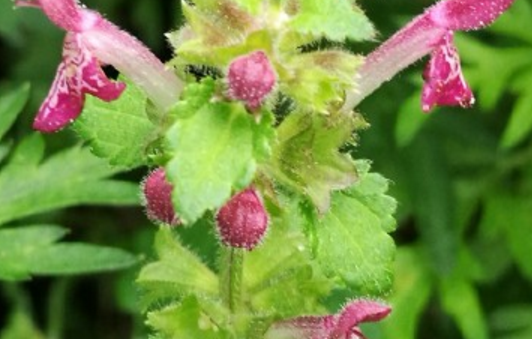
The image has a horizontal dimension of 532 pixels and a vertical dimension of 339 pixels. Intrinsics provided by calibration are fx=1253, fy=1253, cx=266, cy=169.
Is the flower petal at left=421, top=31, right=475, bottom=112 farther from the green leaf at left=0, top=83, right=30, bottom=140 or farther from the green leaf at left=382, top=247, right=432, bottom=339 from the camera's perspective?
the green leaf at left=382, top=247, right=432, bottom=339

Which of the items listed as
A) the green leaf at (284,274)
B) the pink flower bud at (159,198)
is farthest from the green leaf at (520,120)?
the pink flower bud at (159,198)

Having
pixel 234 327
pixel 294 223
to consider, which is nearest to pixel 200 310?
pixel 234 327

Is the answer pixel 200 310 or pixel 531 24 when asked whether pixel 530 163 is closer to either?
pixel 531 24

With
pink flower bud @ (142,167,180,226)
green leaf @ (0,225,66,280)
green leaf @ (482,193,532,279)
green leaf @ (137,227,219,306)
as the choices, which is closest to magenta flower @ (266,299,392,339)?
green leaf @ (137,227,219,306)

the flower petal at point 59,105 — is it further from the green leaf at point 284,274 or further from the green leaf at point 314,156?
the green leaf at point 284,274

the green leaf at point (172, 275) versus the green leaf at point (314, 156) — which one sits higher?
the green leaf at point (314, 156)

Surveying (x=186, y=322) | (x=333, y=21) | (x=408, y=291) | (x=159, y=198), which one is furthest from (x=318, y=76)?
(x=408, y=291)
